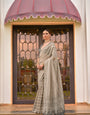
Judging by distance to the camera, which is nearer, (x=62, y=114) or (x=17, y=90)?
(x=62, y=114)

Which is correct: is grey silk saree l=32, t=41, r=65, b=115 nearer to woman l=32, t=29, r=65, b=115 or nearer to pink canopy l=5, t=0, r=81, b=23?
woman l=32, t=29, r=65, b=115

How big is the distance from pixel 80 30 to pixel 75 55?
0.96 metres

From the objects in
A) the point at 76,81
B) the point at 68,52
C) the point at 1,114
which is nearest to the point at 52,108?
the point at 1,114

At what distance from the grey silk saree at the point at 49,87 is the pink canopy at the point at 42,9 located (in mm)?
1383

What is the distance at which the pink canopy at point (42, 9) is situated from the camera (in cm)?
710

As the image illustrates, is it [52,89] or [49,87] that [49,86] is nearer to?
[49,87]

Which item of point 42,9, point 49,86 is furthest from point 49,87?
point 42,9

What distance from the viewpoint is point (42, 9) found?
23.5ft

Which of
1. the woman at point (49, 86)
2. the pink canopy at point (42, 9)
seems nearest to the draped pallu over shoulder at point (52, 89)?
the woman at point (49, 86)

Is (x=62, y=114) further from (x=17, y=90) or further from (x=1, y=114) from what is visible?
(x=17, y=90)

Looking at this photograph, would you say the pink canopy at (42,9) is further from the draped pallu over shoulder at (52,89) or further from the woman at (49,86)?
the draped pallu over shoulder at (52,89)

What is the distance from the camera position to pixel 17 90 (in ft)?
27.6

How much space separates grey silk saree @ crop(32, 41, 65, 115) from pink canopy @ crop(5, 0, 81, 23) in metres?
1.38

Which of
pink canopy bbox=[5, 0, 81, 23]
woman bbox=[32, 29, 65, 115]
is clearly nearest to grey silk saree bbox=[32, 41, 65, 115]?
woman bbox=[32, 29, 65, 115]
